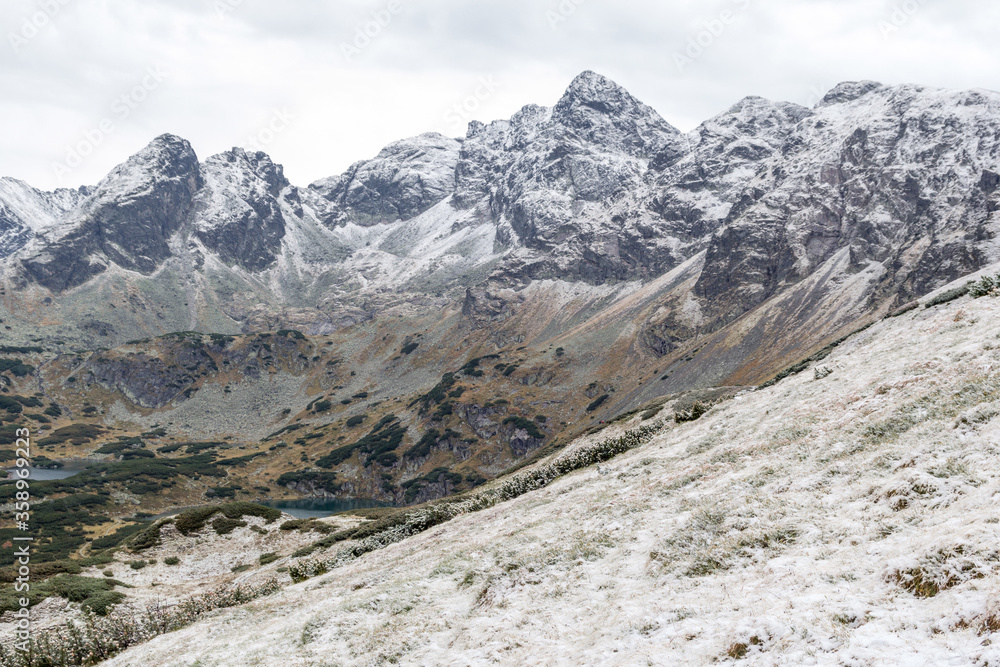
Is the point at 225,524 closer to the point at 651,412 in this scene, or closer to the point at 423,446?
the point at 651,412

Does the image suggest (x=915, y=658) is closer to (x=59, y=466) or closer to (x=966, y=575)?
(x=966, y=575)

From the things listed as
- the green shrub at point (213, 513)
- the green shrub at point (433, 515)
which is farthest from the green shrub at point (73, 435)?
the green shrub at point (433, 515)

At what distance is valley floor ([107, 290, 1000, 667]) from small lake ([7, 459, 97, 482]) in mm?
157867

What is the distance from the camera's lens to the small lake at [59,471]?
13999 cm

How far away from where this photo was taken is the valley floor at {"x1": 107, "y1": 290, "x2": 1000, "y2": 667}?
355 inches

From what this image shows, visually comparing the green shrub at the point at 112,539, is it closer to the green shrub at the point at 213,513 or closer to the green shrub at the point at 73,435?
the green shrub at the point at 213,513

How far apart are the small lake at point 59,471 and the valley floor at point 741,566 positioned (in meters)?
158

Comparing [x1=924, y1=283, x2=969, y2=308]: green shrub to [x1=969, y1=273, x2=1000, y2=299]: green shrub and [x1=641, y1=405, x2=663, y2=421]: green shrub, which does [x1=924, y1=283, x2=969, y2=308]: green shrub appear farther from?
[x1=641, y1=405, x2=663, y2=421]: green shrub

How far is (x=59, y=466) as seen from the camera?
157125mm

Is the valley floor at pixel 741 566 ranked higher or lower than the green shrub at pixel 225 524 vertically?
higher

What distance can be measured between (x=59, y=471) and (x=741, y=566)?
189 m

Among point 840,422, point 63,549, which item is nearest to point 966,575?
point 840,422

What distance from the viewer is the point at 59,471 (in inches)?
5920

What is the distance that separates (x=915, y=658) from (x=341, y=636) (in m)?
13.6
